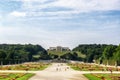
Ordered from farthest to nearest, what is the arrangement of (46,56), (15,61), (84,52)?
1. (84,52)
2. (46,56)
3. (15,61)

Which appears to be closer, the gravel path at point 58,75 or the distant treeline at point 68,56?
the gravel path at point 58,75

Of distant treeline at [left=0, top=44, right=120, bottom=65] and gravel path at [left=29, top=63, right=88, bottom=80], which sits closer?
gravel path at [left=29, top=63, right=88, bottom=80]

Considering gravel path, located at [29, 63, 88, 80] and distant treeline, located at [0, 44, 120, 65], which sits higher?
distant treeline, located at [0, 44, 120, 65]

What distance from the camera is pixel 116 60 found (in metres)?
81.9

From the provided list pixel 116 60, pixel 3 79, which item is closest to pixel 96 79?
pixel 3 79

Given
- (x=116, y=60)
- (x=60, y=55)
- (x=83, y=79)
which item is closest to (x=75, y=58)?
(x=60, y=55)

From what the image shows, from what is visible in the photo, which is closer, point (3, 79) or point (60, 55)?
point (3, 79)

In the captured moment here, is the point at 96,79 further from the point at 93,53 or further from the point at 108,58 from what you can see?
the point at 93,53

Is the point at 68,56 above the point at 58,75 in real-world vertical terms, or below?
above

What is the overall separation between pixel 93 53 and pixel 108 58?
54705mm

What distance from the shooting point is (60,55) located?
572ft

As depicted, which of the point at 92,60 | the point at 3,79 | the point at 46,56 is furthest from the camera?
the point at 46,56

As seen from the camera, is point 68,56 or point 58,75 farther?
point 68,56

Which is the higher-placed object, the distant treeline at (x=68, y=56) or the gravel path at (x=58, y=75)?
the distant treeline at (x=68, y=56)
